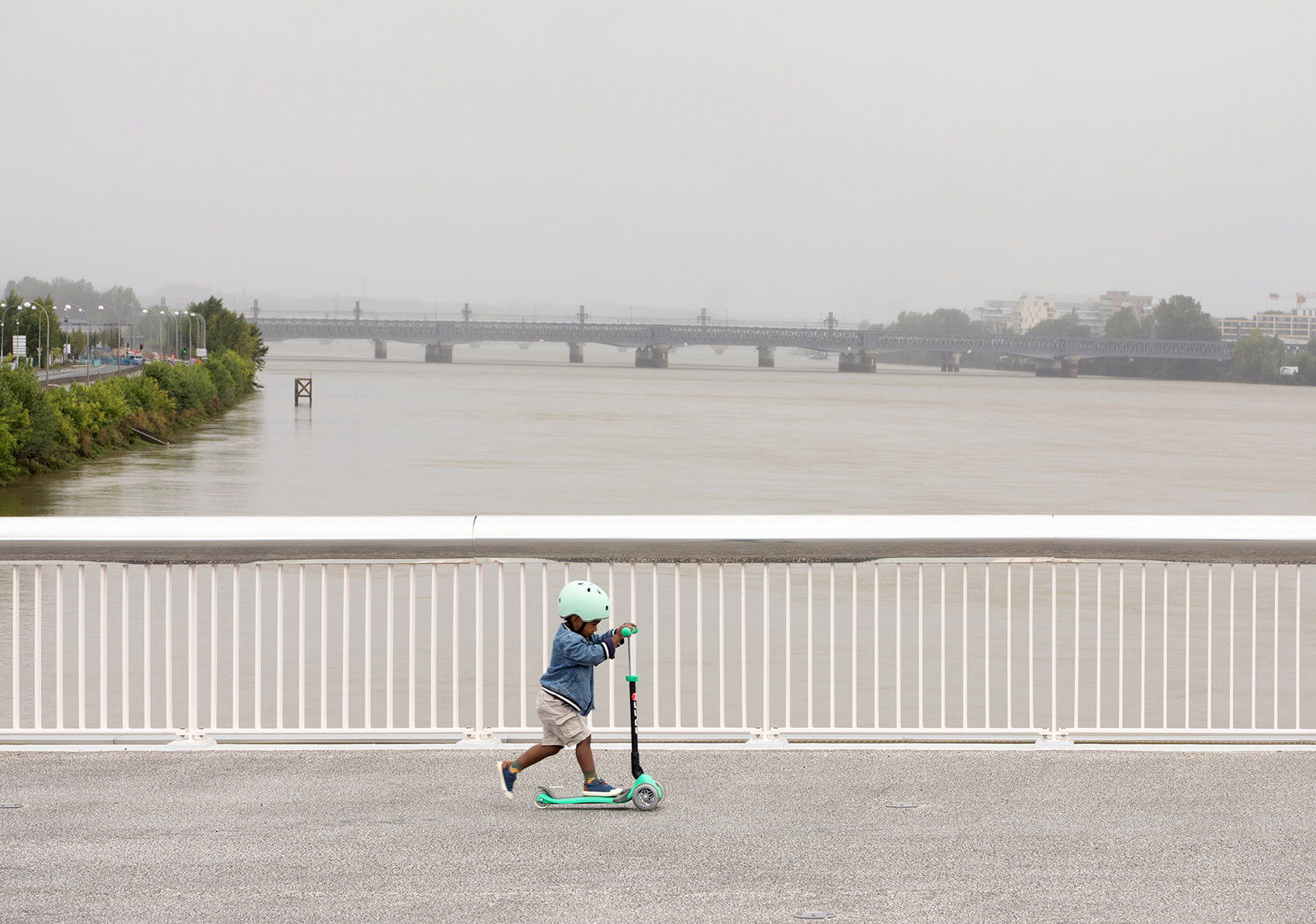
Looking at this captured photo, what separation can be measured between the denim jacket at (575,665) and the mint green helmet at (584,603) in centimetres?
10

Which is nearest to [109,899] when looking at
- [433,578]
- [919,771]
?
[433,578]

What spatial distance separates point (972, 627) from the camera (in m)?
19.6

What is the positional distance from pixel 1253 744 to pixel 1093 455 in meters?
64.7

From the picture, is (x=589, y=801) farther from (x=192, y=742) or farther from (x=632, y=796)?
(x=192, y=742)

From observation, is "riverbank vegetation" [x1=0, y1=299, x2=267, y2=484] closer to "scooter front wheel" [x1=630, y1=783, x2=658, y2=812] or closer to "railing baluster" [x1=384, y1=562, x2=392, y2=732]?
"railing baluster" [x1=384, y1=562, x2=392, y2=732]

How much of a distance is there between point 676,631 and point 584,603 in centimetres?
271

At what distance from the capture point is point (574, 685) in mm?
5867

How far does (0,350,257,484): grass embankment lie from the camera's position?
42.3 meters

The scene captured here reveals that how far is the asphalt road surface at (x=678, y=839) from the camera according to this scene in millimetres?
4734

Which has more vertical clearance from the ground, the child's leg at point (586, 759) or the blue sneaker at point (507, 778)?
the child's leg at point (586, 759)

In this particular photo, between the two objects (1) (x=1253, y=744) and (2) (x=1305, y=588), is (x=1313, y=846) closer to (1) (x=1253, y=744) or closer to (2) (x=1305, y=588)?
(1) (x=1253, y=744)

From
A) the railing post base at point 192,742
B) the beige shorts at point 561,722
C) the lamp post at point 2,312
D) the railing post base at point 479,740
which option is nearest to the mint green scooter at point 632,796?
the beige shorts at point 561,722

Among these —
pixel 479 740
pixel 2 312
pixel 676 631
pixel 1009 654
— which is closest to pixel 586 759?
pixel 479 740

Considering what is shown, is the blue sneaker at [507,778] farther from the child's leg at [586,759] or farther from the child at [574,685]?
the child's leg at [586,759]
